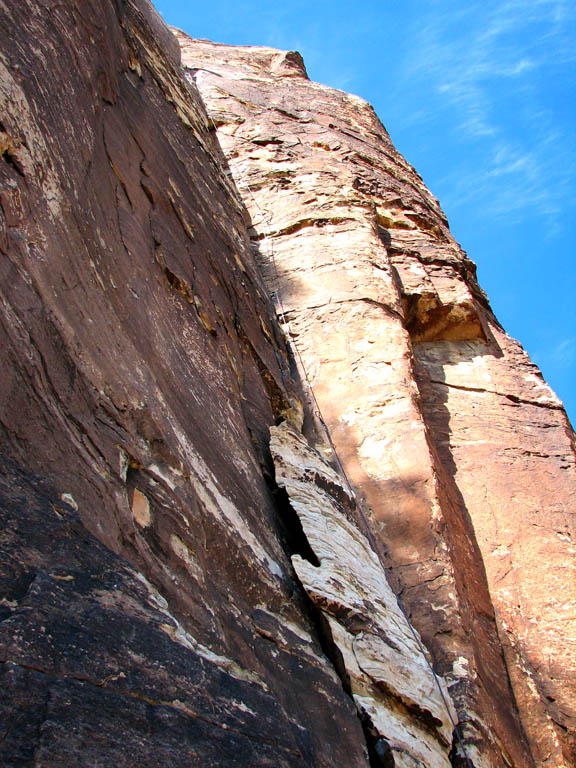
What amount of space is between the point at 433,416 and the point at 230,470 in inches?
149

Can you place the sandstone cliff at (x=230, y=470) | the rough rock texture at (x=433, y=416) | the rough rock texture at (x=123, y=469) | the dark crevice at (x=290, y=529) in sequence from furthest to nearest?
the rough rock texture at (x=433, y=416) → the dark crevice at (x=290, y=529) → the sandstone cliff at (x=230, y=470) → the rough rock texture at (x=123, y=469)

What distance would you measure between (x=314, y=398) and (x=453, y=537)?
174cm

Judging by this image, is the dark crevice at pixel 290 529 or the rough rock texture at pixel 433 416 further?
the rough rock texture at pixel 433 416

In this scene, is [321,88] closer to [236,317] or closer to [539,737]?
[236,317]

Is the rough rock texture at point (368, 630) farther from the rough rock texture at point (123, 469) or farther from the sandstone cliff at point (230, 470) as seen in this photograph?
the rough rock texture at point (123, 469)

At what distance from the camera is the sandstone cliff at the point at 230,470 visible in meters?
2.18

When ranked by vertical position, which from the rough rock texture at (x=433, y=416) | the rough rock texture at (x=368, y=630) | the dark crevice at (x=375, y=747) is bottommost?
the dark crevice at (x=375, y=747)

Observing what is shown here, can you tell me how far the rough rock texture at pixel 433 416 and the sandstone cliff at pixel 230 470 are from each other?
3 centimetres

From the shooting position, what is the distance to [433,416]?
7410 millimetres

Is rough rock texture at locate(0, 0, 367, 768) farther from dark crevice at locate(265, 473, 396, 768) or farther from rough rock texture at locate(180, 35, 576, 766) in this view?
rough rock texture at locate(180, 35, 576, 766)

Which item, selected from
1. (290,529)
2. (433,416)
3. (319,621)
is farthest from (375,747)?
(433,416)

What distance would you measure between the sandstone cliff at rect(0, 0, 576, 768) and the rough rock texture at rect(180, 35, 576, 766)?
0.09ft

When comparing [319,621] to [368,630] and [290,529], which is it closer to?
[368,630]

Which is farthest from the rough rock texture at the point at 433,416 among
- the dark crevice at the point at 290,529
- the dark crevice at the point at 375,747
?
the dark crevice at the point at 290,529
